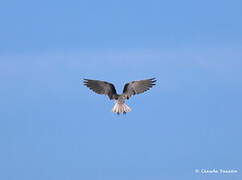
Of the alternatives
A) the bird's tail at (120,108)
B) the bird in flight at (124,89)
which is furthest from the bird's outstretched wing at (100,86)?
the bird's tail at (120,108)

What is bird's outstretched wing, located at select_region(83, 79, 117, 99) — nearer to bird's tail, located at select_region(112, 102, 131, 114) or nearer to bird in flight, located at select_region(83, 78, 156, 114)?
bird in flight, located at select_region(83, 78, 156, 114)

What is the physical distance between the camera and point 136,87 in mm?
30297

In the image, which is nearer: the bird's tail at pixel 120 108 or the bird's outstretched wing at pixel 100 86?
the bird's tail at pixel 120 108

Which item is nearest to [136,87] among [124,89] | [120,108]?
[124,89]

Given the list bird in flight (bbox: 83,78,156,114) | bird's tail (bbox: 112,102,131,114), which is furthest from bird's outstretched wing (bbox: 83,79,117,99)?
bird's tail (bbox: 112,102,131,114)

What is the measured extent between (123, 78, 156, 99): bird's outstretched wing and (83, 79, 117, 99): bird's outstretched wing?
1.94 ft

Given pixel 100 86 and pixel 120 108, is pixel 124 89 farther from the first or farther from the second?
pixel 120 108

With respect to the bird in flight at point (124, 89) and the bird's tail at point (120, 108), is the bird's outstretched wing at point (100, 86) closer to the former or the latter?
the bird in flight at point (124, 89)

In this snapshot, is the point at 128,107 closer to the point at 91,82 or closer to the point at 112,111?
the point at 112,111

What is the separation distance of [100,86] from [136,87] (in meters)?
1.64

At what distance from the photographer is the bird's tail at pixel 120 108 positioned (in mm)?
27822

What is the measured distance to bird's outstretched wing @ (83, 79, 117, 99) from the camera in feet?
99.0

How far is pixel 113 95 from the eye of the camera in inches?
1176

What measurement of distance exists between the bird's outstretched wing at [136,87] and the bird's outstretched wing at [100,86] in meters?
0.59
